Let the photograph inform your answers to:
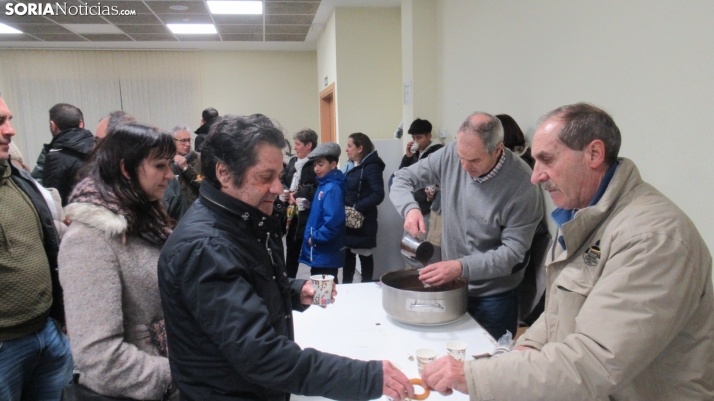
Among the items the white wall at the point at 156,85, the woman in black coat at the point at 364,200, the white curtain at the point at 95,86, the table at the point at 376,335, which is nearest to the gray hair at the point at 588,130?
the table at the point at 376,335

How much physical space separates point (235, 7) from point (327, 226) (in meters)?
3.52

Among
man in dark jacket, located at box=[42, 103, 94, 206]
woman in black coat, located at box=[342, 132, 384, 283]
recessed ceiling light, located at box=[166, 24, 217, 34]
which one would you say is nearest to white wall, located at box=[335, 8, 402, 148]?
woman in black coat, located at box=[342, 132, 384, 283]

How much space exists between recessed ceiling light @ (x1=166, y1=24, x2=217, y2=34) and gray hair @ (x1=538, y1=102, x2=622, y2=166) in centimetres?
616

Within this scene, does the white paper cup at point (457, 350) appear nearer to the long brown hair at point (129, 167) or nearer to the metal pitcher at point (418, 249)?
the metal pitcher at point (418, 249)

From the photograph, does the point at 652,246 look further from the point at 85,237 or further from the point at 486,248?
the point at 85,237

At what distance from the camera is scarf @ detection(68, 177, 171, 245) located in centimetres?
126

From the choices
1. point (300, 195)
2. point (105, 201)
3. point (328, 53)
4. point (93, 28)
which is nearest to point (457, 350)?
point (105, 201)

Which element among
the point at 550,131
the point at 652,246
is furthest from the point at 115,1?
the point at 652,246

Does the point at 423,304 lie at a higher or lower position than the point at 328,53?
lower

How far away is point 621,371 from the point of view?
924 mm

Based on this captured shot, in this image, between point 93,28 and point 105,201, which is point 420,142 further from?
point 93,28

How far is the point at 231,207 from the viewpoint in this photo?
1035 mm

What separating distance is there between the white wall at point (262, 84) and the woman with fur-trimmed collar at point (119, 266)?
698cm

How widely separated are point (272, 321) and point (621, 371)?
2.40 feet
